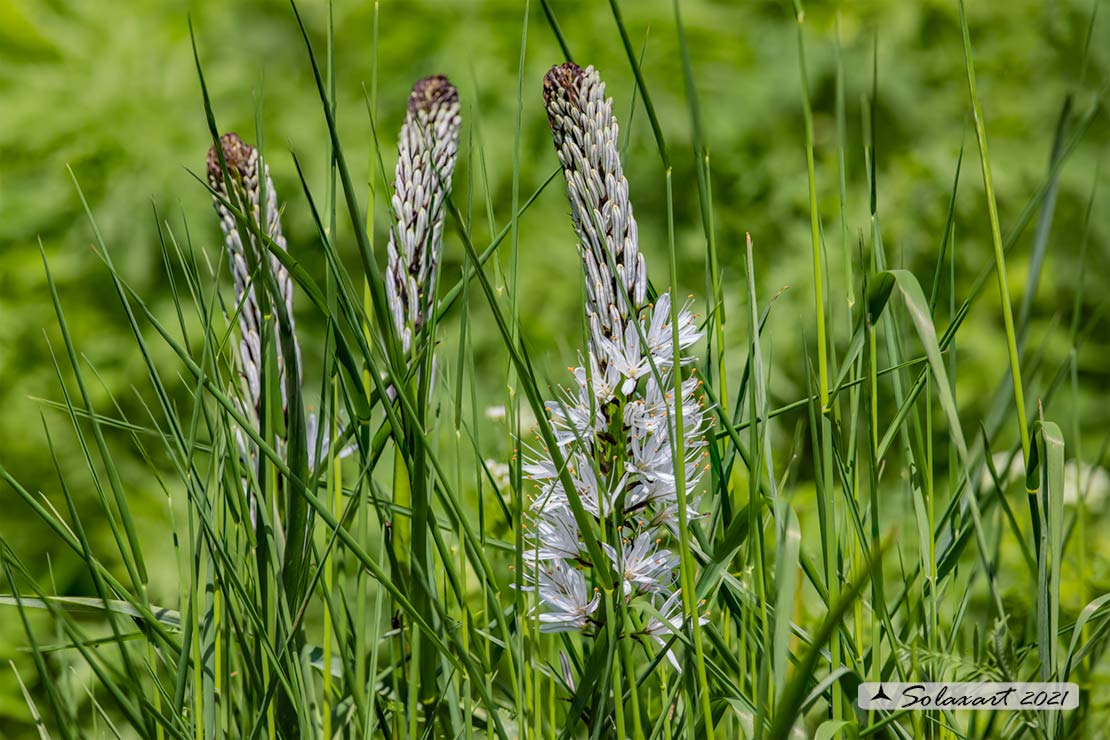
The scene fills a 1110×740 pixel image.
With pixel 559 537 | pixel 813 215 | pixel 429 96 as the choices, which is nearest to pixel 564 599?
pixel 559 537

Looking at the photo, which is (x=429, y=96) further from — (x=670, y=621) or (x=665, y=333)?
(x=670, y=621)

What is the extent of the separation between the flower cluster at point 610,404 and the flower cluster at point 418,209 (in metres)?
0.18

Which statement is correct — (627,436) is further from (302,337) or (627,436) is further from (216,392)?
(302,337)

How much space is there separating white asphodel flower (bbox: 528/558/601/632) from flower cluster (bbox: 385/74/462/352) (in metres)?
0.25

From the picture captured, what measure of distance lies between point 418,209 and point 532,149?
1.83 metres

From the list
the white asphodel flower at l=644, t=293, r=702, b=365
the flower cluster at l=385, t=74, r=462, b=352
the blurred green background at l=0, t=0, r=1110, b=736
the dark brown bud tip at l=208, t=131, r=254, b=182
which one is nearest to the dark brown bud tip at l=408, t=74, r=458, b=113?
the flower cluster at l=385, t=74, r=462, b=352

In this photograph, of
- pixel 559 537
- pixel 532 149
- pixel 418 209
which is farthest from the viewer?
pixel 532 149

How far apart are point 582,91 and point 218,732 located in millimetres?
589

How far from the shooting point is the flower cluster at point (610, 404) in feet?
2.52

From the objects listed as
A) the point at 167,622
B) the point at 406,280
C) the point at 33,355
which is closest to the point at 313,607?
the point at 33,355

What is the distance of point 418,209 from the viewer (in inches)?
36.9

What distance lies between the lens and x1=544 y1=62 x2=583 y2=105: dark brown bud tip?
759 mm

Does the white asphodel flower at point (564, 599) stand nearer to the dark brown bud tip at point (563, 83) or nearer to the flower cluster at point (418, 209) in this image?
the flower cluster at point (418, 209)

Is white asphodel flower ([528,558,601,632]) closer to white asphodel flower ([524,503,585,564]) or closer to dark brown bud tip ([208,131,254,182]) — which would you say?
white asphodel flower ([524,503,585,564])
